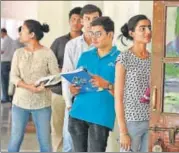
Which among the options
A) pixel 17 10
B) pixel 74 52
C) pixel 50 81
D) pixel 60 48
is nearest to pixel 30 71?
pixel 50 81

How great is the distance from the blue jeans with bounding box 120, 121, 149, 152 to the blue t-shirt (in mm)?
264

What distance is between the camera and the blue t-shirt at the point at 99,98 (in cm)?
318

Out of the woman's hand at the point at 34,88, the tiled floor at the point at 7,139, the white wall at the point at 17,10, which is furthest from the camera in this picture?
the white wall at the point at 17,10

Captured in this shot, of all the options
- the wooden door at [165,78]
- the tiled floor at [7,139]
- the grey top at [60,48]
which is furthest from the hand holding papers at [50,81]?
the tiled floor at [7,139]

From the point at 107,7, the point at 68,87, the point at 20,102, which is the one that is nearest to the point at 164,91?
the point at 68,87

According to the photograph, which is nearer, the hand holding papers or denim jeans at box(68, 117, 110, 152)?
denim jeans at box(68, 117, 110, 152)

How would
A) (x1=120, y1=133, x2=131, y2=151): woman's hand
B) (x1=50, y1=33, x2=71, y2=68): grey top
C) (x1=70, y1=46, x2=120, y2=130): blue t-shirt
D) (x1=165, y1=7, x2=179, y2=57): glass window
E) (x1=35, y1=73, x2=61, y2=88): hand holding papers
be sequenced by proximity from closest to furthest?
(x1=165, y1=7, x2=179, y2=57): glass window, (x1=120, y1=133, x2=131, y2=151): woman's hand, (x1=70, y1=46, x2=120, y2=130): blue t-shirt, (x1=35, y1=73, x2=61, y2=88): hand holding papers, (x1=50, y1=33, x2=71, y2=68): grey top

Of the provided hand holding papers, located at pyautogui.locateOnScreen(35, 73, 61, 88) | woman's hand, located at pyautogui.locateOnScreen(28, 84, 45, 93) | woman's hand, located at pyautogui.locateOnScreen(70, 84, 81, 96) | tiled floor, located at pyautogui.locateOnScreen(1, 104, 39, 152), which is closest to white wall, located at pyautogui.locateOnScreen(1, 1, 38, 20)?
tiled floor, located at pyautogui.locateOnScreen(1, 104, 39, 152)

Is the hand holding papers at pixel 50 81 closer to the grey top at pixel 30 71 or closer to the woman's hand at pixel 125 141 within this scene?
the grey top at pixel 30 71

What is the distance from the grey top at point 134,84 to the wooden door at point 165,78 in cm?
20

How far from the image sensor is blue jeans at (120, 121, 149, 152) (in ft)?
9.74

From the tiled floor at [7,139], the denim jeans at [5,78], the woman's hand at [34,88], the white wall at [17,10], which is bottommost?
the tiled floor at [7,139]

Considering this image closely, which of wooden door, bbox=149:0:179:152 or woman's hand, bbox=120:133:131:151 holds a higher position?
wooden door, bbox=149:0:179:152

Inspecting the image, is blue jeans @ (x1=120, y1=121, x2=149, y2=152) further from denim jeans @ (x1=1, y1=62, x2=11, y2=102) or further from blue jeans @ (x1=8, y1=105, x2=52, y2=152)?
denim jeans @ (x1=1, y1=62, x2=11, y2=102)
